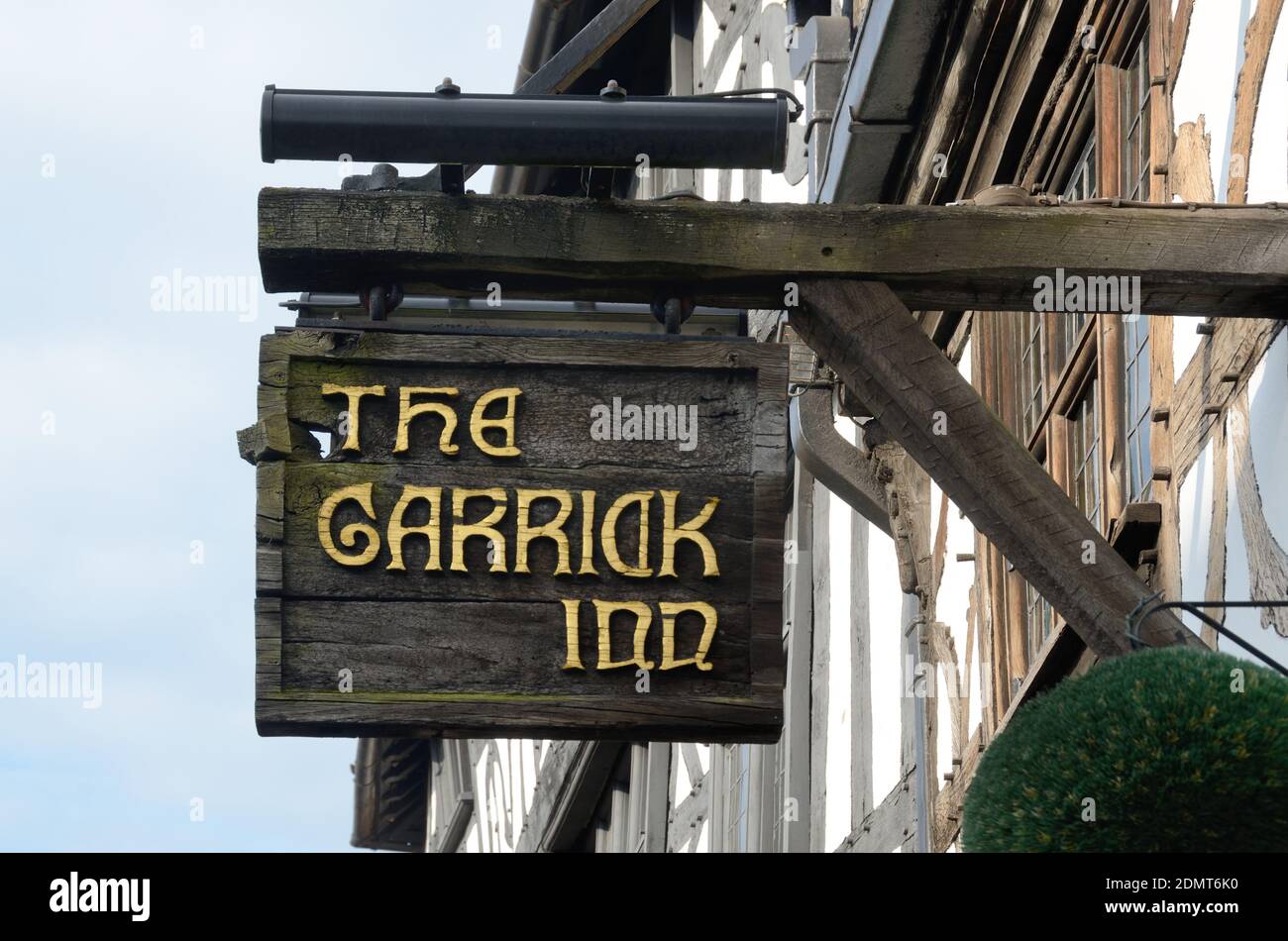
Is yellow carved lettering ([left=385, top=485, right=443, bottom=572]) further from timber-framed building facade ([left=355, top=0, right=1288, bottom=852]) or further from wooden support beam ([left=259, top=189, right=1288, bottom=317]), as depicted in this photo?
timber-framed building facade ([left=355, top=0, right=1288, bottom=852])

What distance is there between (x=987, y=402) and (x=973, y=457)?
9.07 ft

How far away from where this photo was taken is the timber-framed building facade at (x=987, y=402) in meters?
4.03

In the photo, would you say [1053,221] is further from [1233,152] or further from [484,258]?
[484,258]

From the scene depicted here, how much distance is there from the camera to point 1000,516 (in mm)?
3549

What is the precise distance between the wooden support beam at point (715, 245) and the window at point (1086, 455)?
146 cm

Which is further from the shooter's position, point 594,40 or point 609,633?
point 594,40

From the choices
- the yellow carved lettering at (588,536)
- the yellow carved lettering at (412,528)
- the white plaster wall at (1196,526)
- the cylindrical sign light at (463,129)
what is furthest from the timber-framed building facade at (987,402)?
the yellow carved lettering at (412,528)

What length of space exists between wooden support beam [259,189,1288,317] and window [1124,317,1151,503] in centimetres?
105

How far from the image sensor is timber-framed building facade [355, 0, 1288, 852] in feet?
13.2

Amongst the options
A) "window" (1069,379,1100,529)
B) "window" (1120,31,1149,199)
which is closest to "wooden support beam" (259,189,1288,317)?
"window" (1120,31,1149,199)

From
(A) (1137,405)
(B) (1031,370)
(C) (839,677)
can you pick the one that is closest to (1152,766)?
(A) (1137,405)

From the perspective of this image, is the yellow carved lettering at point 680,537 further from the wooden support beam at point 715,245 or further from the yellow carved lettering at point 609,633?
the wooden support beam at point 715,245

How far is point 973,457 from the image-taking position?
3561mm

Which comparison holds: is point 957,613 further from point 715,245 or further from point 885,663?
point 715,245
